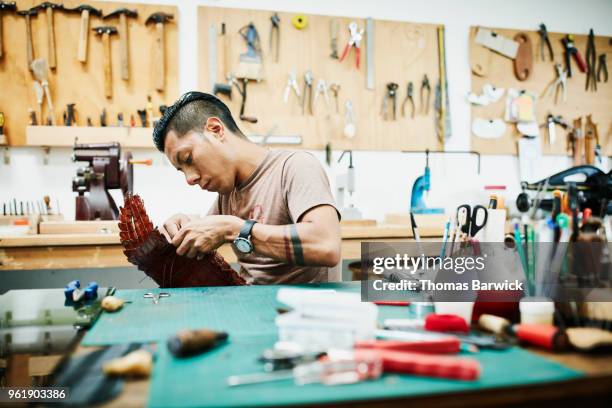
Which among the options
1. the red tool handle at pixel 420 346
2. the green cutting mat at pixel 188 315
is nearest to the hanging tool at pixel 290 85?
the green cutting mat at pixel 188 315

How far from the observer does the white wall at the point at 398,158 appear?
3270 millimetres

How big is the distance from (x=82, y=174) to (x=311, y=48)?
1.90m

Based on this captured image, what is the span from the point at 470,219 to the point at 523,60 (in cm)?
313

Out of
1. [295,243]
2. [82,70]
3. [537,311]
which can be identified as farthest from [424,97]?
[537,311]

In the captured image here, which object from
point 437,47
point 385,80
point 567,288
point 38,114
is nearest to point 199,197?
point 38,114

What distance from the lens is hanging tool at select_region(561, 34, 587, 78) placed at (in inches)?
154

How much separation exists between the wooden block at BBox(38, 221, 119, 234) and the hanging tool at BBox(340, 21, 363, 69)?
211 centimetres

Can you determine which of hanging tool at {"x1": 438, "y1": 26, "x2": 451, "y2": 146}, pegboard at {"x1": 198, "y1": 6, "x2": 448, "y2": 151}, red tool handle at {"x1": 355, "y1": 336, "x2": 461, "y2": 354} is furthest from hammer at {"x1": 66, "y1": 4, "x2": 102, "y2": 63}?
red tool handle at {"x1": 355, "y1": 336, "x2": 461, "y2": 354}

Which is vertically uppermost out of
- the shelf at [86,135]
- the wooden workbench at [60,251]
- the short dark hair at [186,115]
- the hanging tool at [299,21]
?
the hanging tool at [299,21]

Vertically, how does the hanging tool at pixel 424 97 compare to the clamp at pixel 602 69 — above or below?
below

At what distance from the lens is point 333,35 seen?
3.58m

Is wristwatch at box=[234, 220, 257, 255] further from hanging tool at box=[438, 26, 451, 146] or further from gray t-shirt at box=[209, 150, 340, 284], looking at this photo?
hanging tool at box=[438, 26, 451, 146]

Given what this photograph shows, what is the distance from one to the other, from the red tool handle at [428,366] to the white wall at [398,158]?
114 inches

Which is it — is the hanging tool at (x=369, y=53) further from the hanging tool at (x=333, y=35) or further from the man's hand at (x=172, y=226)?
the man's hand at (x=172, y=226)
